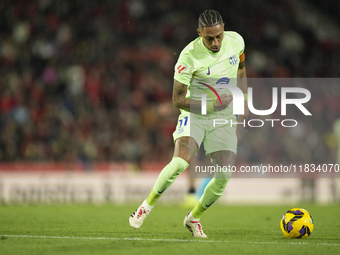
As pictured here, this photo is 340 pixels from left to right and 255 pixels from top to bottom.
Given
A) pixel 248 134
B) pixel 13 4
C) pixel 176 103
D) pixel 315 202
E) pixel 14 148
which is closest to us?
pixel 176 103

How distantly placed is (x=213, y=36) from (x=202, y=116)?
86 cm

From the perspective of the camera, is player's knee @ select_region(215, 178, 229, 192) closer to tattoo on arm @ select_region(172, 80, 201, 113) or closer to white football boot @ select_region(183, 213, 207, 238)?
white football boot @ select_region(183, 213, 207, 238)

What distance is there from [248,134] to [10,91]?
7316 mm

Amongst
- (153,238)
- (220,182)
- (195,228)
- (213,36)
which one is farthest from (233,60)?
(153,238)

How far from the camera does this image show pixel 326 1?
18.1m

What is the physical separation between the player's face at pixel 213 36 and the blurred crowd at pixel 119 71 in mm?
8902

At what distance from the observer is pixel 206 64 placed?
5496mm

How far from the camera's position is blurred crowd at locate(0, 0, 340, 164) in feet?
47.0

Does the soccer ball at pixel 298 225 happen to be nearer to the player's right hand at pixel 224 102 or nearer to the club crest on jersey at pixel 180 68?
the player's right hand at pixel 224 102

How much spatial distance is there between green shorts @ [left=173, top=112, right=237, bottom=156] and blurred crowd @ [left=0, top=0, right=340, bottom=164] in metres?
8.65

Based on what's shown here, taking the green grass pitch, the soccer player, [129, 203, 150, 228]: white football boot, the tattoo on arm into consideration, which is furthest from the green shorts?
the green grass pitch

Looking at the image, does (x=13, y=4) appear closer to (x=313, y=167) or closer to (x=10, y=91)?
(x=10, y=91)

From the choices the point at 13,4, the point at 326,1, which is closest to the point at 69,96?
the point at 13,4

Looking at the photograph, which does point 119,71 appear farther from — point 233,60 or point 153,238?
point 153,238
